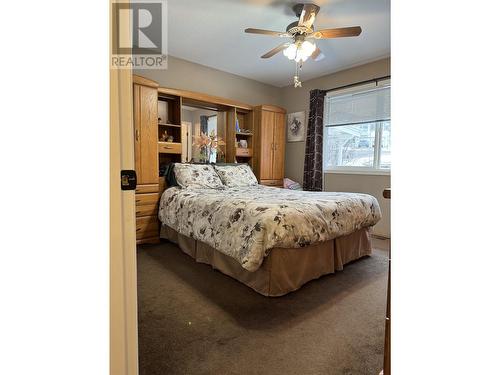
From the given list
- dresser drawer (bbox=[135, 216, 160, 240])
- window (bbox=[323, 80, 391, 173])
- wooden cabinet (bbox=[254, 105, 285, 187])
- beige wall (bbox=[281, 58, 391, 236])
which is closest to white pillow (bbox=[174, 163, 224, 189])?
dresser drawer (bbox=[135, 216, 160, 240])

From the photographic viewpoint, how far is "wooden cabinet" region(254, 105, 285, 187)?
445 cm

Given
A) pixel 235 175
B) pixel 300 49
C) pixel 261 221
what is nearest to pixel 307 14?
pixel 300 49

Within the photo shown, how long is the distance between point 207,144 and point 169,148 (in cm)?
65

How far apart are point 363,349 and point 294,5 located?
9.19ft

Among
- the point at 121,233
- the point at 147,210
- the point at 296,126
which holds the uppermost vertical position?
the point at 296,126

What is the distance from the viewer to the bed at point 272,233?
191cm

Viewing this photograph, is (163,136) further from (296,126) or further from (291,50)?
(296,126)

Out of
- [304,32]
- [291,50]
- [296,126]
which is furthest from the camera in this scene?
[296,126]

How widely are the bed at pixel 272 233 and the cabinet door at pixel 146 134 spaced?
1.40 feet

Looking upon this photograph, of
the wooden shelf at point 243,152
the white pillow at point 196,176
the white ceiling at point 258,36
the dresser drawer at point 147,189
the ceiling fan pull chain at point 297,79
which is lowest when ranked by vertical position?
the dresser drawer at point 147,189

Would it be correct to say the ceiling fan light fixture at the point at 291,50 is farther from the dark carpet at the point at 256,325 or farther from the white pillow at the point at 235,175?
the dark carpet at the point at 256,325

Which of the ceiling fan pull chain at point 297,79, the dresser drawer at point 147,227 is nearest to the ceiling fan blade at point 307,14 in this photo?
the ceiling fan pull chain at point 297,79

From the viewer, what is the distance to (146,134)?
10.6ft

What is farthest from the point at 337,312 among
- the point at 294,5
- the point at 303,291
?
the point at 294,5
